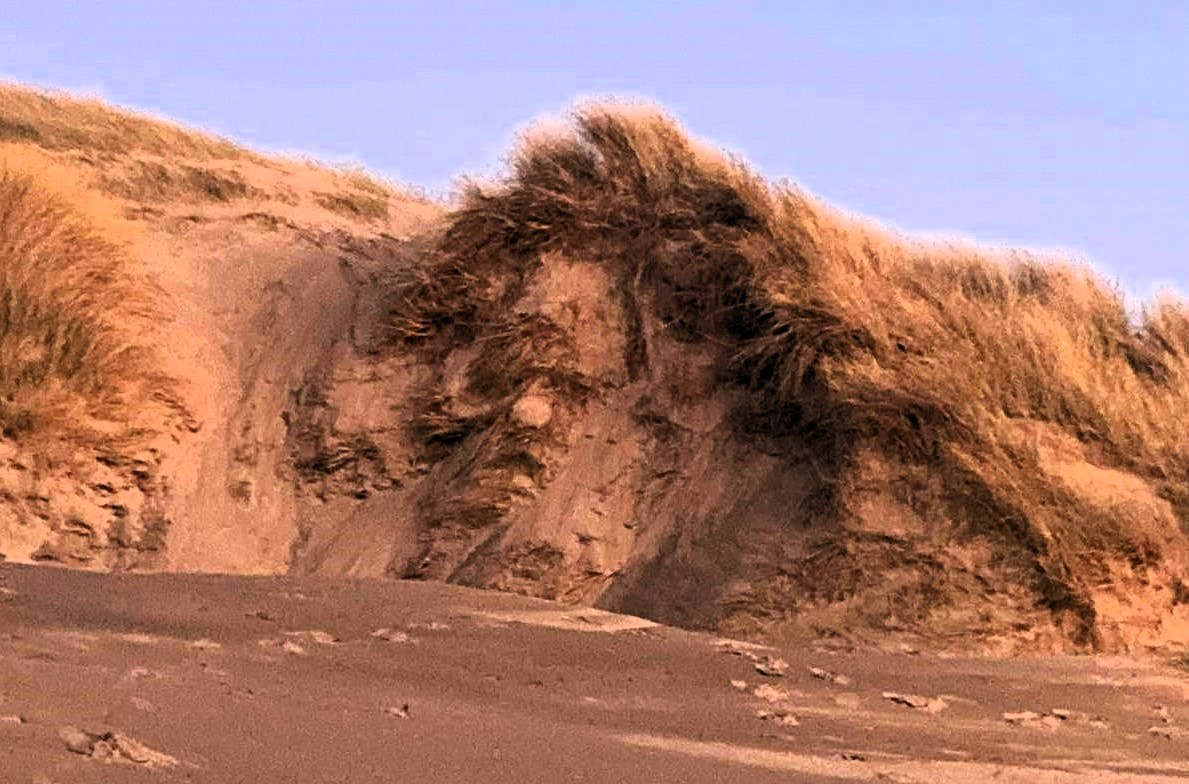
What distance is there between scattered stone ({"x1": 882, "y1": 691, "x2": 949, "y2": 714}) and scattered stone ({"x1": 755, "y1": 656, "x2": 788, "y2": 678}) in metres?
0.49

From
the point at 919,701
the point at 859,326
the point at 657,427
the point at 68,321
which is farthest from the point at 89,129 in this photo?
the point at 919,701

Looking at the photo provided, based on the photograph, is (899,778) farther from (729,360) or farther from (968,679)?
(729,360)

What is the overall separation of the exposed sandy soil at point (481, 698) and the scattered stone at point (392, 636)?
1cm

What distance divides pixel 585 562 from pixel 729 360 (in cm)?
181

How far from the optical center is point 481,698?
570 centimetres

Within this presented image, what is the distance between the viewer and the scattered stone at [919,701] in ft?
20.9

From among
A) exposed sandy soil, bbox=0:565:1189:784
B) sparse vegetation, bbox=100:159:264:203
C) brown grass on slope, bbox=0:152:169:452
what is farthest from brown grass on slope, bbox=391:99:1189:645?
sparse vegetation, bbox=100:159:264:203

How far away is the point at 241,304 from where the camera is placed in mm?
11859

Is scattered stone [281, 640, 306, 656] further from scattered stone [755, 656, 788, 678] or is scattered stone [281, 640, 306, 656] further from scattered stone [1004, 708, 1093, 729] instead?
scattered stone [1004, 708, 1093, 729]

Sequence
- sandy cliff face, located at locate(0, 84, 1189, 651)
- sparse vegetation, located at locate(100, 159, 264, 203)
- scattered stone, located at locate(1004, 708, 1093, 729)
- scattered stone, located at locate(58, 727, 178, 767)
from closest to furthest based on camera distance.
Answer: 1. scattered stone, located at locate(58, 727, 178, 767)
2. scattered stone, located at locate(1004, 708, 1093, 729)
3. sandy cliff face, located at locate(0, 84, 1189, 651)
4. sparse vegetation, located at locate(100, 159, 264, 203)

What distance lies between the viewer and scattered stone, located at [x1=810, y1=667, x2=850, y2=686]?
667 centimetres

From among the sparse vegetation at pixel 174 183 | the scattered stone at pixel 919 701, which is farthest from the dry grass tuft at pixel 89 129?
the scattered stone at pixel 919 701

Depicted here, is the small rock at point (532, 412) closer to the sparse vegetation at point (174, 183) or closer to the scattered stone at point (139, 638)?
the scattered stone at point (139, 638)

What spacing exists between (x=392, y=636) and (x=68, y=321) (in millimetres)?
4988
